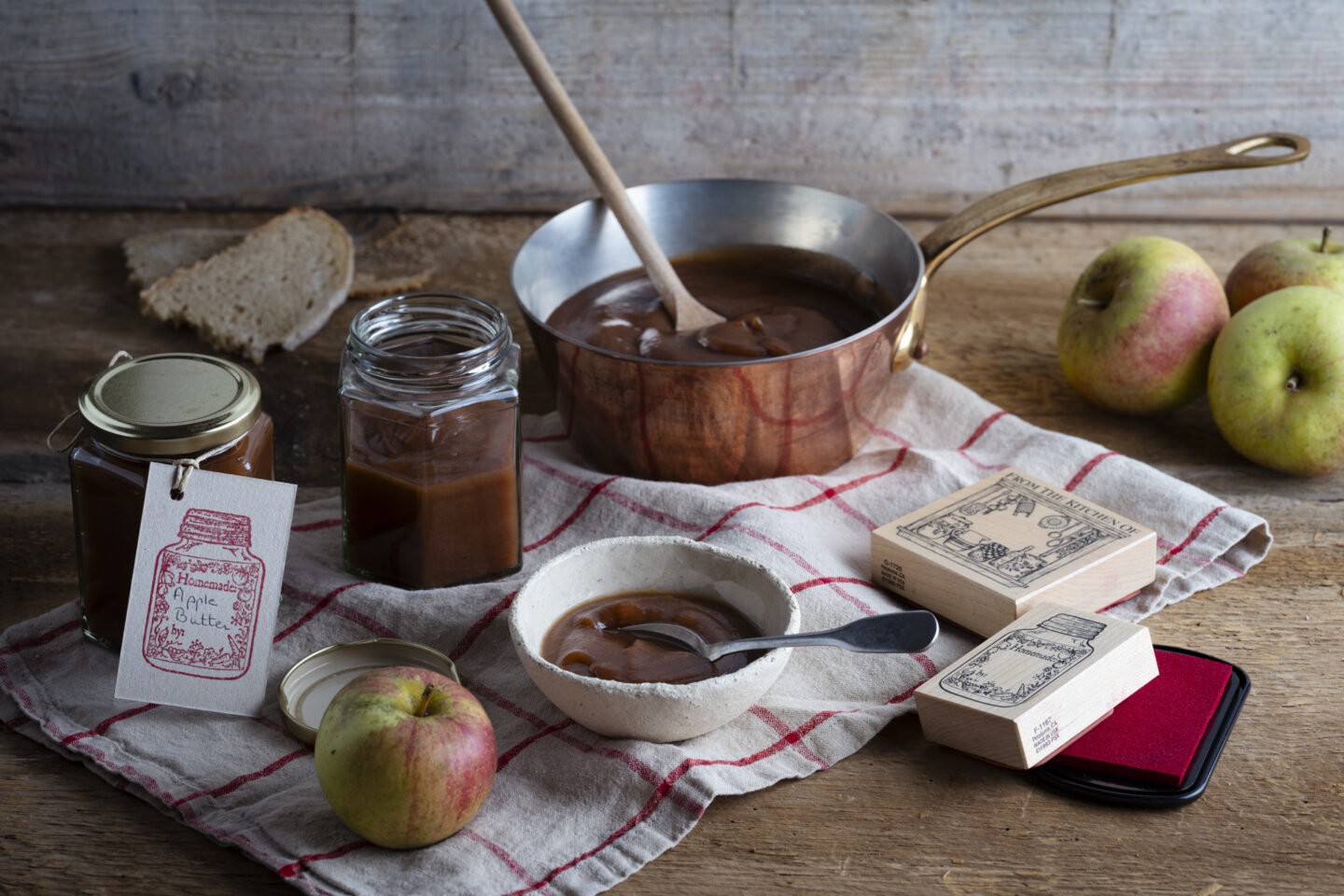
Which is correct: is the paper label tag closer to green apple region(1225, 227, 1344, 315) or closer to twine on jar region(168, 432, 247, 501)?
twine on jar region(168, 432, 247, 501)

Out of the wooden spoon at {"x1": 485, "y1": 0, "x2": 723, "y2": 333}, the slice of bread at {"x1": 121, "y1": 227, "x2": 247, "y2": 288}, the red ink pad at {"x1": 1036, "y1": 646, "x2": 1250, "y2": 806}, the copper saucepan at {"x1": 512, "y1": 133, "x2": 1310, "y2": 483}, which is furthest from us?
the slice of bread at {"x1": 121, "y1": 227, "x2": 247, "y2": 288}

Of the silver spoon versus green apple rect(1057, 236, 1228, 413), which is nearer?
the silver spoon

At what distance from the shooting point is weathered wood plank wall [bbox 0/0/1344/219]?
2072 mm

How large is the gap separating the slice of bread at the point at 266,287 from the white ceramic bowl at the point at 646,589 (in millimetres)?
784

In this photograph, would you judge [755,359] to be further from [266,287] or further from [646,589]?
[266,287]

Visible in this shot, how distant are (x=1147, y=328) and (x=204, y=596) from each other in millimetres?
1127

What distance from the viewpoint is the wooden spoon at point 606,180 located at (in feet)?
4.92

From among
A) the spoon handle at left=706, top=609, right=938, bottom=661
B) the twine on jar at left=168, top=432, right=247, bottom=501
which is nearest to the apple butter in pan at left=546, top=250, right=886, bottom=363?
the spoon handle at left=706, top=609, right=938, bottom=661

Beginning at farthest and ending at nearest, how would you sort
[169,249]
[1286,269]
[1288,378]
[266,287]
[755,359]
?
[169,249]
[266,287]
[1286,269]
[1288,378]
[755,359]

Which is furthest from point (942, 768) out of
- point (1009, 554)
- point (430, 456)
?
point (430, 456)

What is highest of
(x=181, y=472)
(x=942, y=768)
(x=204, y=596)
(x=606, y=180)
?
(x=606, y=180)

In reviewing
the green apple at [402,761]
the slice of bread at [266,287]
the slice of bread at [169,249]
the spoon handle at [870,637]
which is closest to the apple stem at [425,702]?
the green apple at [402,761]

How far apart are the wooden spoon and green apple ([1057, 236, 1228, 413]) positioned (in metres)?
0.48

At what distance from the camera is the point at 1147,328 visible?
1.54 metres
